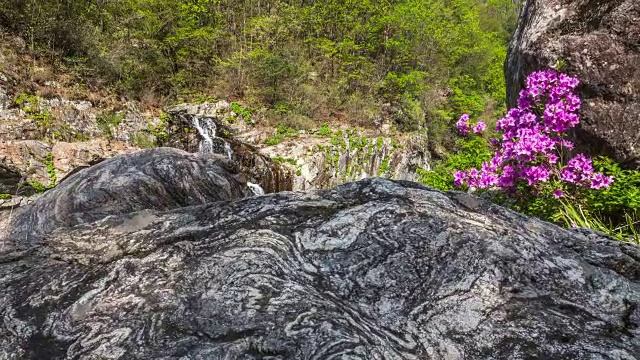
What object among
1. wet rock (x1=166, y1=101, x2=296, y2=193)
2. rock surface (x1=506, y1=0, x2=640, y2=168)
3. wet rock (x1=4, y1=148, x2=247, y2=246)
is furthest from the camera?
wet rock (x1=166, y1=101, x2=296, y2=193)

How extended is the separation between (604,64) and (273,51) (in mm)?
12875

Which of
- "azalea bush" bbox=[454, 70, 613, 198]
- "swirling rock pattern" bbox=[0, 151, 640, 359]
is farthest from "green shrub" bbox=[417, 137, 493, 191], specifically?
"swirling rock pattern" bbox=[0, 151, 640, 359]

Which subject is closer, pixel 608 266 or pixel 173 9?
pixel 608 266

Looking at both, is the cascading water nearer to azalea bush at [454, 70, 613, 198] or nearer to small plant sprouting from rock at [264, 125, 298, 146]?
small plant sprouting from rock at [264, 125, 298, 146]

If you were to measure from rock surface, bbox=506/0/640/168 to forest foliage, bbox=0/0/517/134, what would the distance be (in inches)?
400

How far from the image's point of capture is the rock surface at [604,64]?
4.27 m

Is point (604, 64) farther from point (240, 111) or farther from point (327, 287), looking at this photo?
point (240, 111)

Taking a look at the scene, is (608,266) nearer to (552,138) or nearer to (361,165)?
(552,138)

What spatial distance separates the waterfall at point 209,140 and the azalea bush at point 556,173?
7967 mm

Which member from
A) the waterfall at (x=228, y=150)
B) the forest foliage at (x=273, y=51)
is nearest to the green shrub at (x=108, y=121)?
the forest foliage at (x=273, y=51)

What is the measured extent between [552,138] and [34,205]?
232 inches

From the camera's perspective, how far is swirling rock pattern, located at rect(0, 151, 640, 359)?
165 cm

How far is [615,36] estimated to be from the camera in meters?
4.39

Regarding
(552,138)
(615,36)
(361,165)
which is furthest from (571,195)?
(361,165)
